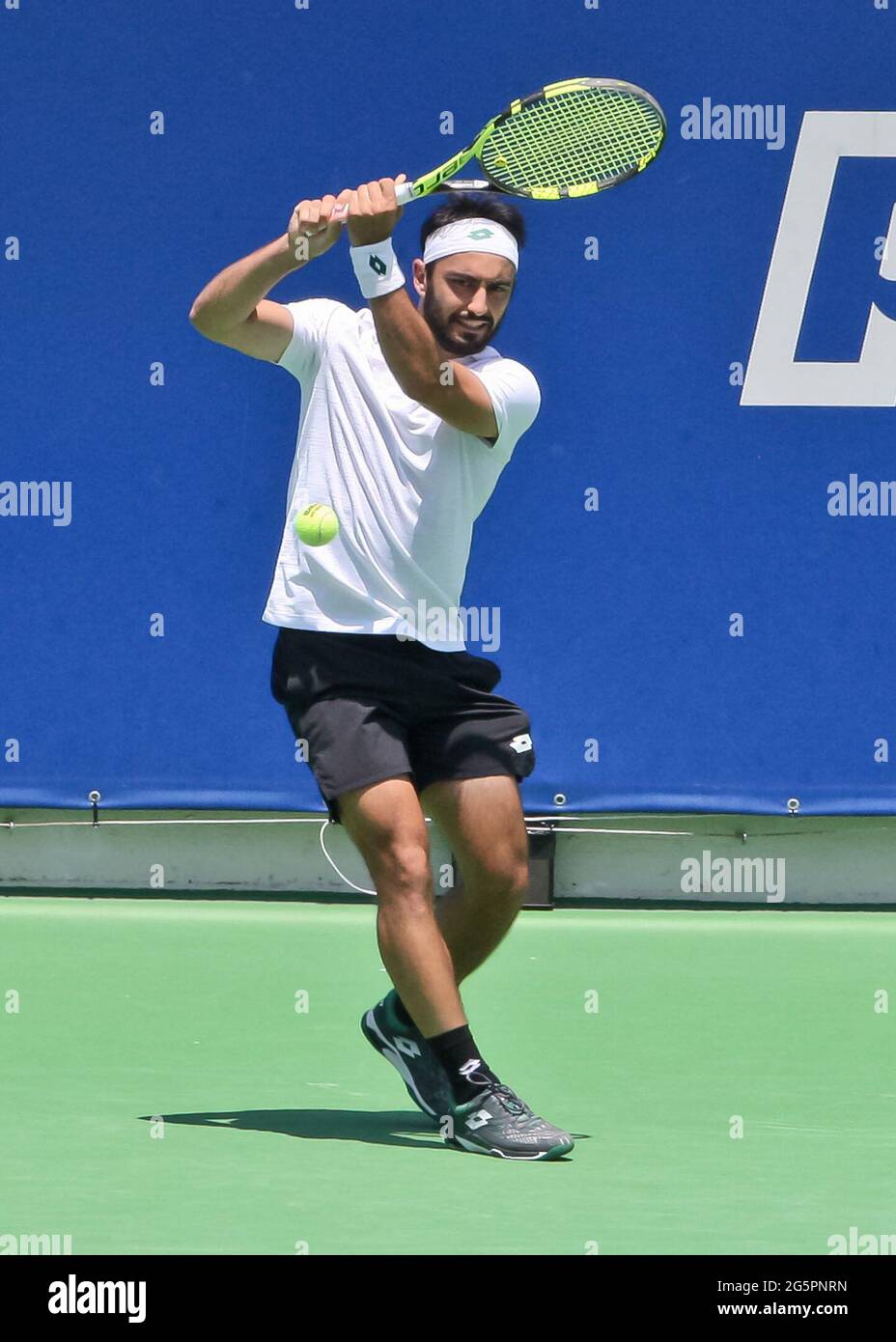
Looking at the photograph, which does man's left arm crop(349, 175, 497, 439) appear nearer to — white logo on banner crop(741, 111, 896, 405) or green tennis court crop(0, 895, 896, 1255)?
green tennis court crop(0, 895, 896, 1255)

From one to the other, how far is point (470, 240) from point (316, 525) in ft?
2.08

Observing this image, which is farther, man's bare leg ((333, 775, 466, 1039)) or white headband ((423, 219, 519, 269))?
white headband ((423, 219, 519, 269))

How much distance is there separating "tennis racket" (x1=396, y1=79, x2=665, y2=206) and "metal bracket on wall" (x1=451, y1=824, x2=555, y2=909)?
9.89ft

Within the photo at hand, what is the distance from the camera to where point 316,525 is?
4.22 m

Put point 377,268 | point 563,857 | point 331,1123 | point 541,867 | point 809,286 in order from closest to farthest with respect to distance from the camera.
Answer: point 377,268 < point 331,1123 < point 809,286 < point 541,867 < point 563,857

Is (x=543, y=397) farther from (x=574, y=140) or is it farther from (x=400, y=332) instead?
(x=400, y=332)

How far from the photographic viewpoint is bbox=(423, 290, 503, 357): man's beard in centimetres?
427

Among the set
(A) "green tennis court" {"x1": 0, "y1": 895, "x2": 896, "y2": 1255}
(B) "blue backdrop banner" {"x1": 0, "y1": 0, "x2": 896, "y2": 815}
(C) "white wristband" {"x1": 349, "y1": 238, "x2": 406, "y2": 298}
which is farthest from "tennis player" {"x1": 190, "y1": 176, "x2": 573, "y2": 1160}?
(B) "blue backdrop banner" {"x1": 0, "y1": 0, "x2": 896, "y2": 815}

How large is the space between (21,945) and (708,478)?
2.66 metres

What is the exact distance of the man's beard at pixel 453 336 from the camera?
4.27 metres

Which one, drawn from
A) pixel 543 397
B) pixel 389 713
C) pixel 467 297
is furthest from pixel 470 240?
pixel 543 397

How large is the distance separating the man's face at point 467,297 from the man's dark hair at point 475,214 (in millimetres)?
152

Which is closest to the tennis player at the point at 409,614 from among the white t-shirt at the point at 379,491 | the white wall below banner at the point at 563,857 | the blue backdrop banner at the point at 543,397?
the white t-shirt at the point at 379,491

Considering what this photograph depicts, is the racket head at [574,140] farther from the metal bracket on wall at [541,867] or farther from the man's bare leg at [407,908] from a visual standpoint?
the metal bracket on wall at [541,867]
